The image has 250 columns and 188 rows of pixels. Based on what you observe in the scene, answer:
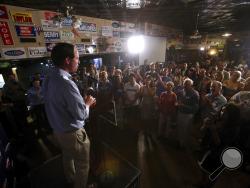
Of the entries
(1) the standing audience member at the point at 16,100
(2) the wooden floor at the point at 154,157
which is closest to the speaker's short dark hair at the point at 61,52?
(2) the wooden floor at the point at 154,157

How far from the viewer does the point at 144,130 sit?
5.09 m

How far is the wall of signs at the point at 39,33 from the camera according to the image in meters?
5.00

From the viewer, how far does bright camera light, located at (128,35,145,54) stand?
9.33 meters

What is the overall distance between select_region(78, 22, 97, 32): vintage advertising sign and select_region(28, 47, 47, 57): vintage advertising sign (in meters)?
1.92

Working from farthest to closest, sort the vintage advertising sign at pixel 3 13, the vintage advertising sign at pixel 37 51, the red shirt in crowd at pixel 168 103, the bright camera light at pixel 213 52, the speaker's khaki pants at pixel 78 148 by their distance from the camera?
the bright camera light at pixel 213 52 < the vintage advertising sign at pixel 37 51 < the vintage advertising sign at pixel 3 13 < the red shirt in crowd at pixel 168 103 < the speaker's khaki pants at pixel 78 148

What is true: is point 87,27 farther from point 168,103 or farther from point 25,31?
point 168,103

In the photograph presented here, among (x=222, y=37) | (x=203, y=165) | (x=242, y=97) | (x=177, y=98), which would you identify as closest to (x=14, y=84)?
(x=177, y=98)

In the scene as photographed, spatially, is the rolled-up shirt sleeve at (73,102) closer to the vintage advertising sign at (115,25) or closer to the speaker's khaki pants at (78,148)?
the speaker's khaki pants at (78,148)

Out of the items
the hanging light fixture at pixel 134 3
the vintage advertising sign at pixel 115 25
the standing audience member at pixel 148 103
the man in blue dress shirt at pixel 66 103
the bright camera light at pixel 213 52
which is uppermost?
the hanging light fixture at pixel 134 3

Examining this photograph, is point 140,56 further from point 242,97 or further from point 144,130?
point 242,97

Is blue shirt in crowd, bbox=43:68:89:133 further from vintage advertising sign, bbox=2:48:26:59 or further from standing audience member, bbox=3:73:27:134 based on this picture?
vintage advertising sign, bbox=2:48:26:59

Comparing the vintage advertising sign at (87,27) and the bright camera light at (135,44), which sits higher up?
the vintage advertising sign at (87,27)

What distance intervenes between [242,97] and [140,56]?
23.9 feet

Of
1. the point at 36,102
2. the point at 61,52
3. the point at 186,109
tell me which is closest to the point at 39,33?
the point at 36,102
